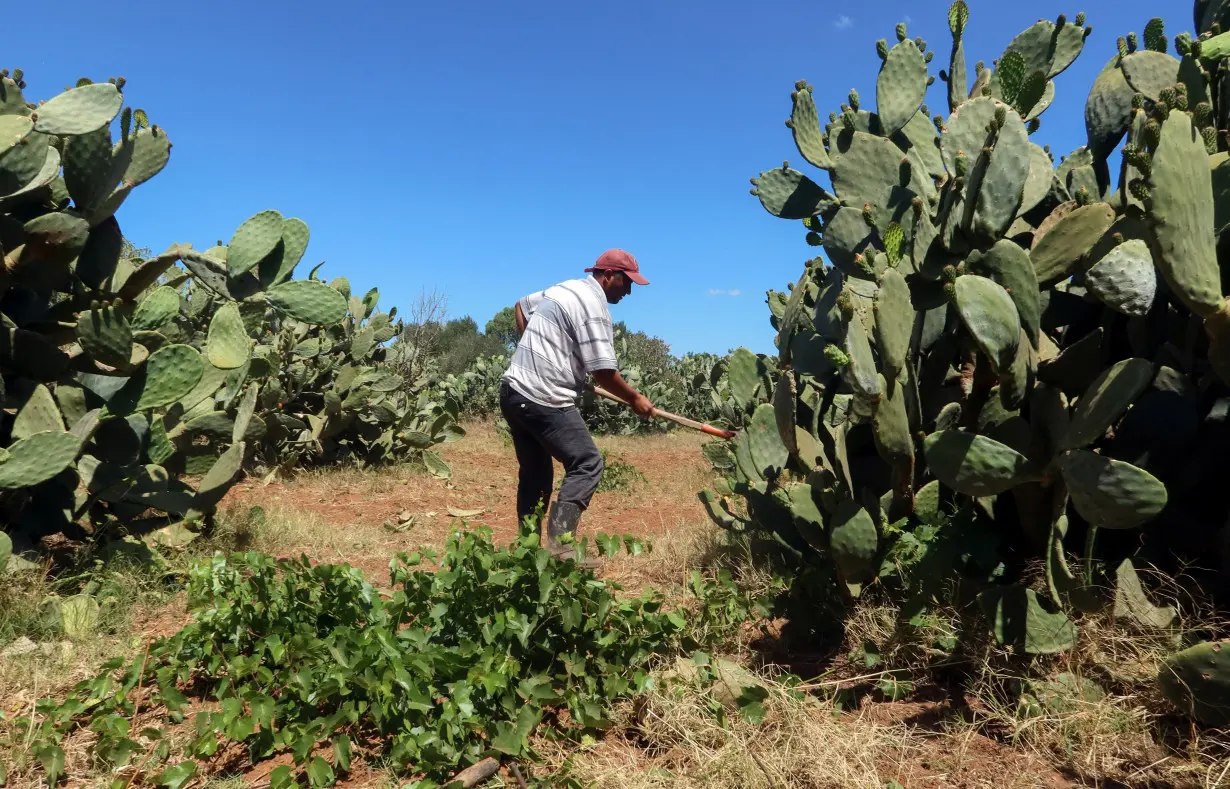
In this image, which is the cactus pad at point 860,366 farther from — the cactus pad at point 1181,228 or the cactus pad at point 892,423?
the cactus pad at point 1181,228

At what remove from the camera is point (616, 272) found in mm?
4605

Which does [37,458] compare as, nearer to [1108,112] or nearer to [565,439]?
[565,439]

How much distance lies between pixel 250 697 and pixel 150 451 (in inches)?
83.8

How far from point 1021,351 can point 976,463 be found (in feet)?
1.28

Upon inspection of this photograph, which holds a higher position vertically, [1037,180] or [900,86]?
[900,86]

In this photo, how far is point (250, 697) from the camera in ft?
8.13

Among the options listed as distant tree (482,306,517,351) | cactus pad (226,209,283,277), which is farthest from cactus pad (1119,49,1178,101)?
distant tree (482,306,517,351)

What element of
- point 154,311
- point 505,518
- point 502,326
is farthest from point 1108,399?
point 502,326

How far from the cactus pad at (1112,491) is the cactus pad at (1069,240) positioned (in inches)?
29.1

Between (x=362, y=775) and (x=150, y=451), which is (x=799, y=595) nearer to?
(x=362, y=775)

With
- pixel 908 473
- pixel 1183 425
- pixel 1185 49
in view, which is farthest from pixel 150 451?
pixel 1185 49

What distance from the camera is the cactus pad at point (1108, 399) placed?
2145 mm

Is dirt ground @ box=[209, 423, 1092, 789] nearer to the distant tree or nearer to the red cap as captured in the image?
the red cap

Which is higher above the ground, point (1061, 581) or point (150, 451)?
point (150, 451)
